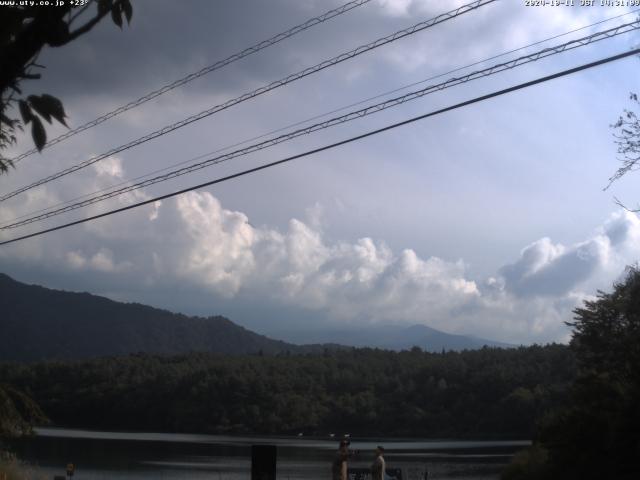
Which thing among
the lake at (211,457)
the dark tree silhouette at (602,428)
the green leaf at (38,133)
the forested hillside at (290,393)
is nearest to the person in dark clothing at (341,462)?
the dark tree silhouette at (602,428)

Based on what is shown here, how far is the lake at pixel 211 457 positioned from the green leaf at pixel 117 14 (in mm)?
35097

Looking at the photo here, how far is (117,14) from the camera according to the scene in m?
5.28

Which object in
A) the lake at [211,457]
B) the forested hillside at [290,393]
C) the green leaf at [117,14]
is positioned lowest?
the lake at [211,457]

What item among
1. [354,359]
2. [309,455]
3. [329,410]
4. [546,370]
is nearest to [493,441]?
[546,370]

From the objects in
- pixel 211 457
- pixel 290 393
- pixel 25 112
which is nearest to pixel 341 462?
pixel 25 112

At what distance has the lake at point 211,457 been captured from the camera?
161ft

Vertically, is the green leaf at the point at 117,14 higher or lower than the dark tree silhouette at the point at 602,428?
higher

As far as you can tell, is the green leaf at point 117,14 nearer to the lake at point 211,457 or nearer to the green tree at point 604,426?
the green tree at point 604,426

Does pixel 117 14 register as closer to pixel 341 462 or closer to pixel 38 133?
pixel 38 133

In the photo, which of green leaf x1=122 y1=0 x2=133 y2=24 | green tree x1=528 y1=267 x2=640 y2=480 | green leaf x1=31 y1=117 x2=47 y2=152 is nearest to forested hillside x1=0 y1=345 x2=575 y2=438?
green tree x1=528 y1=267 x2=640 y2=480

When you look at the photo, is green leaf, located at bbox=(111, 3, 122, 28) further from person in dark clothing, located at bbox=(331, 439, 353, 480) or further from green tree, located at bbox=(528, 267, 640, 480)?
green tree, located at bbox=(528, 267, 640, 480)

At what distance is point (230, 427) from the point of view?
10675 centimetres

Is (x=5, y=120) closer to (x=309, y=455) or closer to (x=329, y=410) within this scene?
(x=309, y=455)

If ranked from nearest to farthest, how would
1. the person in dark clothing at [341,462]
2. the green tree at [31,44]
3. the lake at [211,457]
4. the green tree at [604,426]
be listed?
the green tree at [31,44]
the person in dark clothing at [341,462]
the green tree at [604,426]
the lake at [211,457]
